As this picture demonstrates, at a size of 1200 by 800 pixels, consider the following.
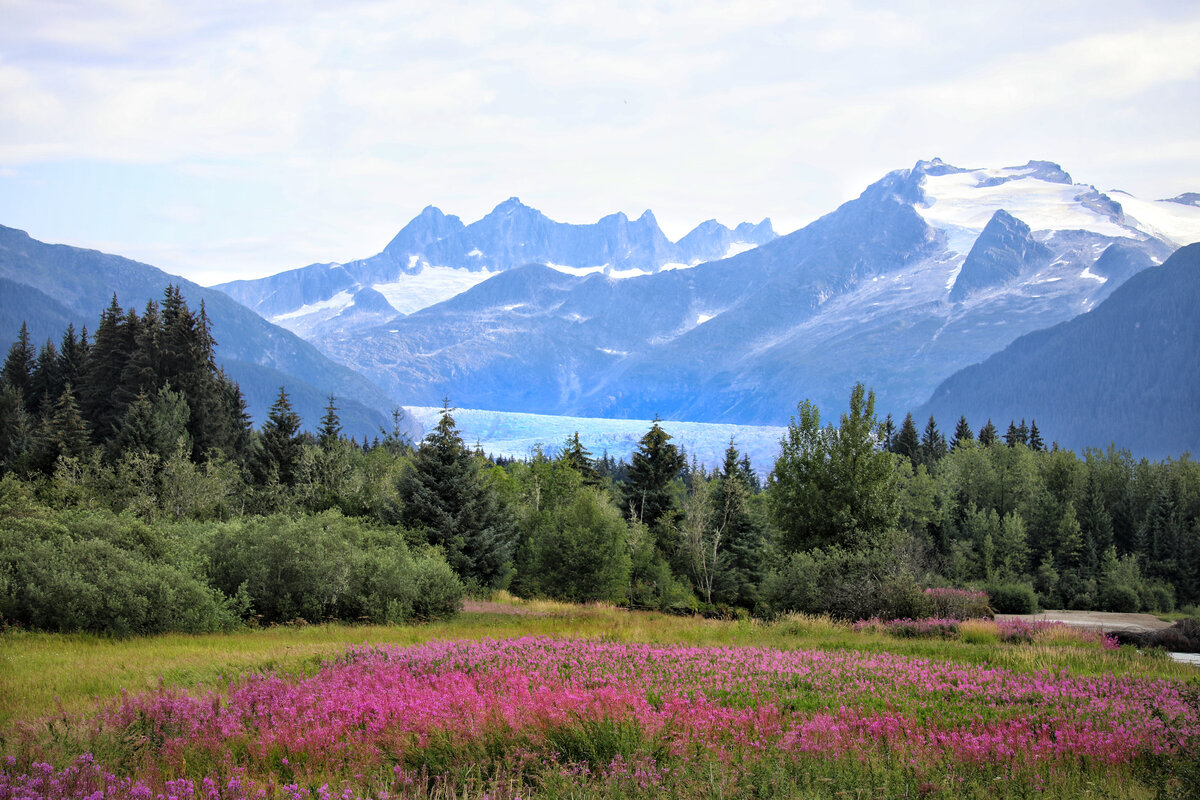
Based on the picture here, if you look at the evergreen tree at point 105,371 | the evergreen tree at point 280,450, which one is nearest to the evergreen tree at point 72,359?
the evergreen tree at point 105,371

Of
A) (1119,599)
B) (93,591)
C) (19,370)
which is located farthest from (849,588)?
(19,370)

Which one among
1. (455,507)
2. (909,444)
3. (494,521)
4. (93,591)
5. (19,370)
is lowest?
(93,591)

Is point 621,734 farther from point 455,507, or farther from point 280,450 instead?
point 280,450

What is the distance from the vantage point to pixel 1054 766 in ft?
26.3

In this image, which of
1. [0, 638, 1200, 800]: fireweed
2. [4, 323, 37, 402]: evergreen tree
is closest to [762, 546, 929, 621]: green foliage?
[0, 638, 1200, 800]: fireweed

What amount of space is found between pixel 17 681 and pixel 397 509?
25.1 metres

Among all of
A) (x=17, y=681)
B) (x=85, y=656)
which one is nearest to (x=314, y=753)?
(x=17, y=681)

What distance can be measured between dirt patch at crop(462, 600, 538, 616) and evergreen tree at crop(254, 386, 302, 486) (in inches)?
1108

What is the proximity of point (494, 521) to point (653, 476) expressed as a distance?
21379mm

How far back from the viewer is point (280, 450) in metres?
53.5

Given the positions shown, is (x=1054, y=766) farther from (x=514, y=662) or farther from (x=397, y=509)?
(x=397, y=509)

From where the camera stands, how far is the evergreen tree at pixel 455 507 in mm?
36125

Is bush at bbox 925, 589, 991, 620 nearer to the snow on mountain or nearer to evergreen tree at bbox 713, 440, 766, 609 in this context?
evergreen tree at bbox 713, 440, 766, 609

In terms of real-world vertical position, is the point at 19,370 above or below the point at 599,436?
above
